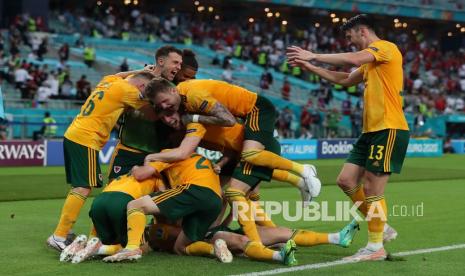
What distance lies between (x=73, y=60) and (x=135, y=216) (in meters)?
28.4

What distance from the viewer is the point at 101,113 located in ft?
28.8

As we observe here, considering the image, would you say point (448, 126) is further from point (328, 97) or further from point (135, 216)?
point (135, 216)

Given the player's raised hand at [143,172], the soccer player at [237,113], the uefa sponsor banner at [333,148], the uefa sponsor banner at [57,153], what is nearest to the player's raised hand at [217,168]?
the soccer player at [237,113]

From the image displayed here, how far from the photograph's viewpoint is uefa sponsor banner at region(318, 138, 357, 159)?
102ft

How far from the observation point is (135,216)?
24.8ft

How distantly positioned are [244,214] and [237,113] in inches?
47.8

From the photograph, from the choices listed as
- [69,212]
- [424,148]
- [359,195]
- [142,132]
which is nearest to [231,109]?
[142,132]

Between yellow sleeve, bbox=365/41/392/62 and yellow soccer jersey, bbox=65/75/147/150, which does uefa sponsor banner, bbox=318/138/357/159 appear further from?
yellow sleeve, bbox=365/41/392/62

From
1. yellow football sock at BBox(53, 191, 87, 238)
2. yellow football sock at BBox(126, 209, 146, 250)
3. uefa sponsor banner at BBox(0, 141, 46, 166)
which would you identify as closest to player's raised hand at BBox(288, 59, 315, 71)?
yellow football sock at BBox(126, 209, 146, 250)

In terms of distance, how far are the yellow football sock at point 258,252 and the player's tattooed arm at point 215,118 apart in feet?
4.09

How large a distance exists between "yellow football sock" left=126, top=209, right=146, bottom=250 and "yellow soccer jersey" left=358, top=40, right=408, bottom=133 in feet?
8.38

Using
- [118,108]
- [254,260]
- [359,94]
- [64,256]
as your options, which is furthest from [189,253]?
[359,94]

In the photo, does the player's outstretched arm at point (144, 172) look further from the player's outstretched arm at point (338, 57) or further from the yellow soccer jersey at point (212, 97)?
the player's outstretched arm at point (338, 57)

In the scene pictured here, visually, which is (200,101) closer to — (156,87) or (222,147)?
(156,87)
